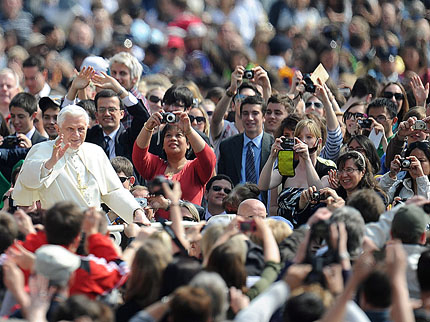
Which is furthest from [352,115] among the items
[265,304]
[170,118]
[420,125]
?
[265,304]

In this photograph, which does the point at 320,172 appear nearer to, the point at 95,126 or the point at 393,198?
the point at 393,198

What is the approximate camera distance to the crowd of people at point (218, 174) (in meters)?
6.16

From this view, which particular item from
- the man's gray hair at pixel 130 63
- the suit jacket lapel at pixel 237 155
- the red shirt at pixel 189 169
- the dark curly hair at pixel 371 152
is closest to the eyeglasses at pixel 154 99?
the man's gray hair at pixel 130 63

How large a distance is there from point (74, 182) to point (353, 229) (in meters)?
2.60

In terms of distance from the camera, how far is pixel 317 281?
6164 millimetres

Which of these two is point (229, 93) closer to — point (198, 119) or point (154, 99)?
point (198, 119)

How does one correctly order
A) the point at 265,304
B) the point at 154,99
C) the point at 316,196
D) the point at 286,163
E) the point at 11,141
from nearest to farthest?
the point at 265,304, the point at 316,196, the point at 286,163, the point at 11,141, the point at 154,99

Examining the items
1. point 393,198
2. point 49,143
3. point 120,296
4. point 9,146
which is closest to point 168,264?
point 120,296

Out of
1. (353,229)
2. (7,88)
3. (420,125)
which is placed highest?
(353,229)

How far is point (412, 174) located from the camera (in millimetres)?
8922

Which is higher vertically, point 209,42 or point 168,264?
point 168,264

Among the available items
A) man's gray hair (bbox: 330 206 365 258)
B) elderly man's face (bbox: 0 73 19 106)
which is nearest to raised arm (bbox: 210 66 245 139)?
elderly man's face (bbox: 0 73 19 106)

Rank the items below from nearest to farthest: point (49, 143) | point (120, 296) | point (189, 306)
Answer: point (189, 306), point (120, 296), point (49, 143)

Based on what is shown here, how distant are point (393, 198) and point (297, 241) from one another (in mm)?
2058
